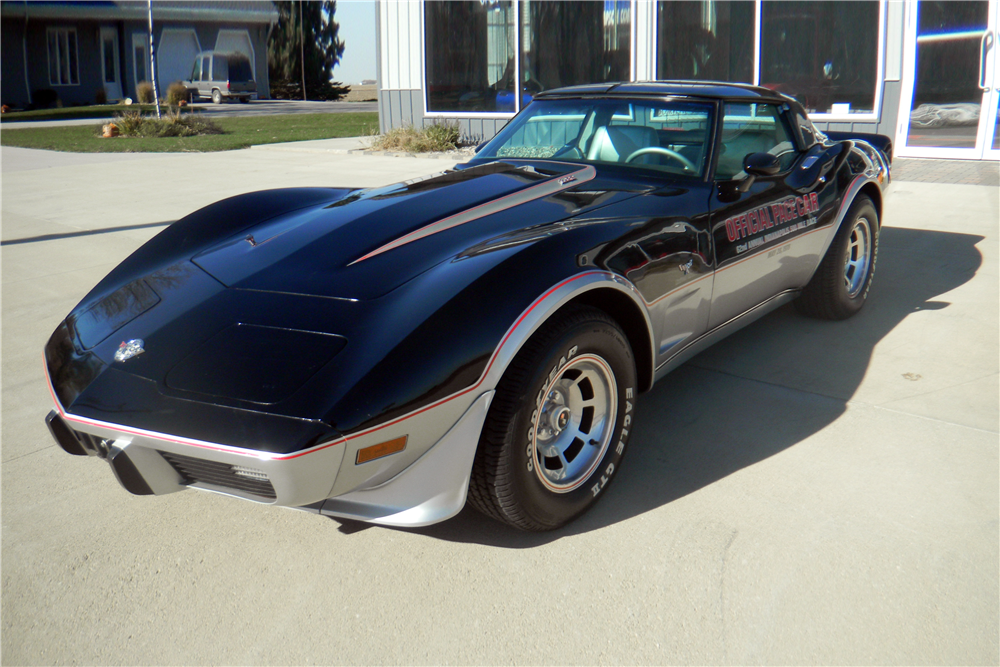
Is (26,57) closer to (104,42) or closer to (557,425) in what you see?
(104,42)

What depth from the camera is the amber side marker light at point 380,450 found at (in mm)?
1986

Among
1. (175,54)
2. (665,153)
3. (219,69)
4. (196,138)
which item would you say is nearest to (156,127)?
(196,138)

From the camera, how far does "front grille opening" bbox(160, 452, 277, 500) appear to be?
2010 millimetres

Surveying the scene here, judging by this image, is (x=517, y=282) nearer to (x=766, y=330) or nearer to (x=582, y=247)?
(x=582, y=247)

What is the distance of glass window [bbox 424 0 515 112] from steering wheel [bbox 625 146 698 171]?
34.5 feet

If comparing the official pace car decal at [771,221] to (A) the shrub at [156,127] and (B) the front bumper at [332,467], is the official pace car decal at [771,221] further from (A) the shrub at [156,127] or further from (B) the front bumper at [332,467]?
(A) the shrub at [156,127]

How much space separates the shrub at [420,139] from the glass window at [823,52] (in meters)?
5.11

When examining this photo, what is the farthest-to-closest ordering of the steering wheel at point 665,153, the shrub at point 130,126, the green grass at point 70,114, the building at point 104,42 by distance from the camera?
the building at point 104,42 → the green grass at point 70,114 → the shrub at point 130,126 → the steering wheel at point 665,153

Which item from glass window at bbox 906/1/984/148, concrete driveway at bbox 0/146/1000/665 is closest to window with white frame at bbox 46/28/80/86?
glass window at bbox 906/1/984/148

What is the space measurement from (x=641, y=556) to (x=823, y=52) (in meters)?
10.5

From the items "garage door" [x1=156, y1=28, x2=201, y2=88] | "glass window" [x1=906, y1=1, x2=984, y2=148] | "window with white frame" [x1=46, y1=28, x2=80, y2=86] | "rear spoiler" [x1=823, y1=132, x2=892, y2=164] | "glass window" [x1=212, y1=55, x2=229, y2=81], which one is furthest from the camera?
"glass window" [x1=212, y1=55, x2=229, y2=81]

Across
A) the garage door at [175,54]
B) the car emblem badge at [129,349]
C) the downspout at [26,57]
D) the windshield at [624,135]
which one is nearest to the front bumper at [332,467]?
the car emblem badge at [129,349]

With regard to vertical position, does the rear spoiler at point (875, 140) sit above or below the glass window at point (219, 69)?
below

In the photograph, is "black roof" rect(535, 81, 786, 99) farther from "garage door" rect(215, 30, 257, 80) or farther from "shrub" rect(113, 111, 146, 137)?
"garage door" rect(215, 30, 257, 80)
